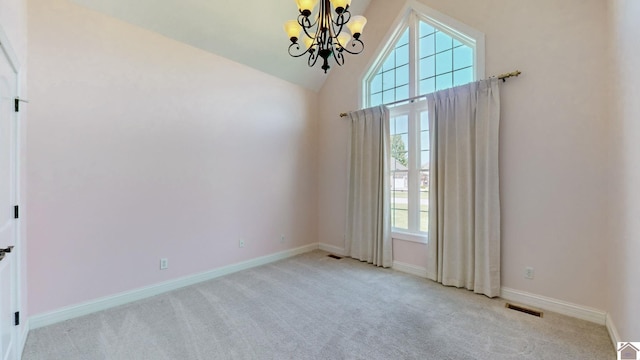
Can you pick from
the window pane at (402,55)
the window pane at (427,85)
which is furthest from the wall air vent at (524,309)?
the window pane at (402,55)

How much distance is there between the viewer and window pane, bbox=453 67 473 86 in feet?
10.8

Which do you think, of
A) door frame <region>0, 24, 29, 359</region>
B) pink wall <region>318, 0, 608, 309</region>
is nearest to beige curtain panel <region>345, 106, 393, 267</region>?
pink wall <region>318, 0, 608, 309</region>

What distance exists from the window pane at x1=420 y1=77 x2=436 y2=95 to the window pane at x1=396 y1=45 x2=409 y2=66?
1.52 feet

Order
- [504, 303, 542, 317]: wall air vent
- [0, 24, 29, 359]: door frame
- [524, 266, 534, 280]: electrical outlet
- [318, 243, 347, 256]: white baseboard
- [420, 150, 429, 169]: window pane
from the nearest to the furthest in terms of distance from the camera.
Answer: [0, 24, 29, 359]: door frame → [504, 303, 542, 317]: wall air vent → [524, 266, 534, 280]: electrical outlet → [420, 150, 429, 169]: window pane → [318, 243, 347, 256]: white baseboard

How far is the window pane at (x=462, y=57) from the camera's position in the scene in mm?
3310

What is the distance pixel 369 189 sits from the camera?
13.6 ft

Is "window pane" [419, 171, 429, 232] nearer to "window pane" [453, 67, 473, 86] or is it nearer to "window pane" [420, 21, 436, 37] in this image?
"window pane" [453, 67, 473, 86]

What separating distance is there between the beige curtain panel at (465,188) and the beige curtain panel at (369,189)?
70 cm

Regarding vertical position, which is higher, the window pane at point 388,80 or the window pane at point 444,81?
the window pane at point 388,80

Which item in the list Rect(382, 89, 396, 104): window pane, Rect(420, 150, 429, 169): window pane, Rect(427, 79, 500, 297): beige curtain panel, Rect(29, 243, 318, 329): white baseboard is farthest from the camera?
Rect(382, 89, 396, 104): window pane

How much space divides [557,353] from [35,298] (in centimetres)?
441

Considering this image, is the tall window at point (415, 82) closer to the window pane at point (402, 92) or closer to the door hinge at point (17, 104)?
the window pane at point (402, 92)

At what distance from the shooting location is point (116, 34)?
2826 mm

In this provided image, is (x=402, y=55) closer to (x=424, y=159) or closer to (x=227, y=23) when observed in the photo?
(x=424, y=159)
